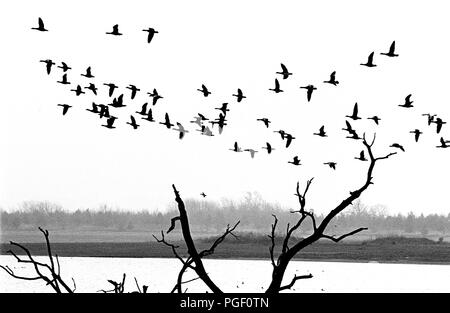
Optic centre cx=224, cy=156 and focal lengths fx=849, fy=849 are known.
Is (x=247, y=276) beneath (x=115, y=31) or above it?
beneath

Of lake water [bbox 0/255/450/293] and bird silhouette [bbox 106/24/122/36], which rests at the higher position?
bird silhouette [bbox 106/24/122/36]

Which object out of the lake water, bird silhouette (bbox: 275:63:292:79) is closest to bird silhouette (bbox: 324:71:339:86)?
bird silhouette (bbox: 275:63:292:79)

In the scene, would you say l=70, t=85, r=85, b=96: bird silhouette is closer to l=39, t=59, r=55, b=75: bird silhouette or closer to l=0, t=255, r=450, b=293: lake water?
l=39, t=59, r=55, b=75: bird silhouette

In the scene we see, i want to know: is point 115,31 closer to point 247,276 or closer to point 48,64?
point 48,64

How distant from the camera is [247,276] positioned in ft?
150

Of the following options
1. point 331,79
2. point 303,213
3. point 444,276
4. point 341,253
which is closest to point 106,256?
point 341,253

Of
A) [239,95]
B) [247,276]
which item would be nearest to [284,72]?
[239,95]

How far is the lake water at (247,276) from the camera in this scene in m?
38.9

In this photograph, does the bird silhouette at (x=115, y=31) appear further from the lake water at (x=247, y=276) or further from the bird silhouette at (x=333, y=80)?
the lake water at (x=247, y=276)

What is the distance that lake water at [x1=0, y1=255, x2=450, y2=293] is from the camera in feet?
128

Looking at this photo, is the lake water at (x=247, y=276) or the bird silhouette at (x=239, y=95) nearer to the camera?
the bird silhouette at (x=239, y=95)

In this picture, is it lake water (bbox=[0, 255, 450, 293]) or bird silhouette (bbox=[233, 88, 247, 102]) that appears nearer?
bird silhouette (bbox=[233, 88, 247, 102])

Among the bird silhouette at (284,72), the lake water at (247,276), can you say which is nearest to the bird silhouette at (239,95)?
the bird silhouette at (284,72)
